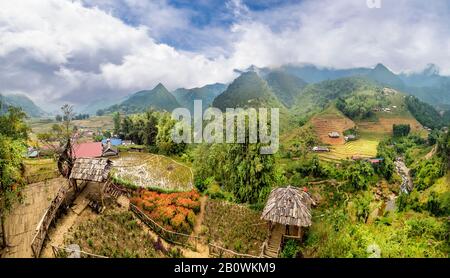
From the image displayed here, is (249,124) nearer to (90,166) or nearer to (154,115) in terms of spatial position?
(90,166)

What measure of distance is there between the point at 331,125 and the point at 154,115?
75290mm

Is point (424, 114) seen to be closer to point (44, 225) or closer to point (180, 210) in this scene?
point (180, 210)

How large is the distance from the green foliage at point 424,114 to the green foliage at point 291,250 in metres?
118

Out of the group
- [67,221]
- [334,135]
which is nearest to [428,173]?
[334,135]

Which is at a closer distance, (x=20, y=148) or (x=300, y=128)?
(x=20, y=148)

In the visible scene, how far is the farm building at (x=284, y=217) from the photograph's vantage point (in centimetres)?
1677

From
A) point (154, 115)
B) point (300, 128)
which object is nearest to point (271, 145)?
point (154, 115)

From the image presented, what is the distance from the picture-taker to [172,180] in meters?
25.5

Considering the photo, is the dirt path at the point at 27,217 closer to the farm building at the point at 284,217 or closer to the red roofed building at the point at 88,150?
the red roofed building at the point at 88,150

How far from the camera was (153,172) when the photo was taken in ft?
87.0

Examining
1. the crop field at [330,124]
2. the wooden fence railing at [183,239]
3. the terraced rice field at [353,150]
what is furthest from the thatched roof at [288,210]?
the crop field at [330,124]

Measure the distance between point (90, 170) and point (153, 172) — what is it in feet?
30.1

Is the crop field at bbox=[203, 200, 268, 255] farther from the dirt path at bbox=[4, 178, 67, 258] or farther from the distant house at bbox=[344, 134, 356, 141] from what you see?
the distant house at bbox=[344, 134, 356, 141]
